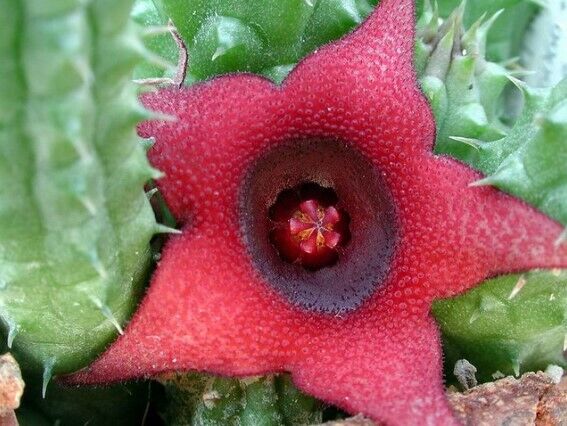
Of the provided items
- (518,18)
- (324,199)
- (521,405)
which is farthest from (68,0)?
(518,18)

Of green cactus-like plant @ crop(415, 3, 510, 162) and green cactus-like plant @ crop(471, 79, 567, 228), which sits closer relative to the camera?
green cactus-like plant @ crop(471, 79, 567, 228)

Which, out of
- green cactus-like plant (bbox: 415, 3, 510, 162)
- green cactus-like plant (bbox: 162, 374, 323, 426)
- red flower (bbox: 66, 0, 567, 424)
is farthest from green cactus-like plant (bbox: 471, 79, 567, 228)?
green cactus-like plant (bbox: 162, 374, 323, 426)

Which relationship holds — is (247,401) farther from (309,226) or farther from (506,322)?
(506,322)

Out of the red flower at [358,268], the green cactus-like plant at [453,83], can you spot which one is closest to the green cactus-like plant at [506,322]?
the red flower at [358,268]

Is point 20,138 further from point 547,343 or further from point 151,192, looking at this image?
point 547,343

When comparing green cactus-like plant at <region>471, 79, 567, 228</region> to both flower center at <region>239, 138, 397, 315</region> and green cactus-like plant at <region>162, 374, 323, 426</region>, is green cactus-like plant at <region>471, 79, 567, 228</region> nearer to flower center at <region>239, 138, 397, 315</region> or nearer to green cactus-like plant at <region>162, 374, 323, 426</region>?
flower center at <region>239, 138, 397, 315</region>
